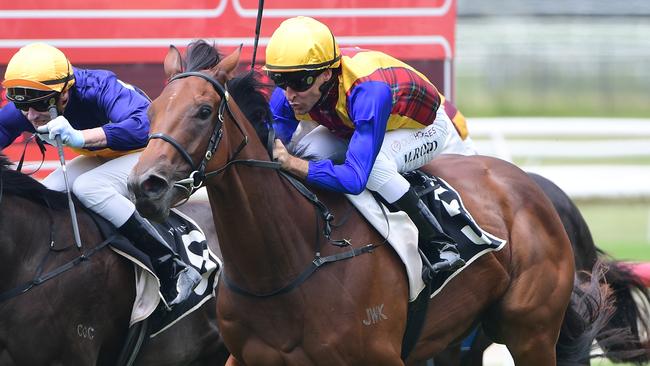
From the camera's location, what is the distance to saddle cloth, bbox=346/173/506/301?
14.8 ft

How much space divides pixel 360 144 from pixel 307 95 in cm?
29

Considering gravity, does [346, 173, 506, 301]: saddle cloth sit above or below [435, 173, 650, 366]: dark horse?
above

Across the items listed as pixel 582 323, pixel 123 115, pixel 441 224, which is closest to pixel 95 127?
pixel 123 115

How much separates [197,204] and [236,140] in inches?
70.6

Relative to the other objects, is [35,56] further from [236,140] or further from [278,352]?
[278,352]

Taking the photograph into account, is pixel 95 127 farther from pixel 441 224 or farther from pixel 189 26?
→ pixel 189 26

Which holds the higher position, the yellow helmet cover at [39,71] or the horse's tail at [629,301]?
the yellow helmet cover at [39,71]

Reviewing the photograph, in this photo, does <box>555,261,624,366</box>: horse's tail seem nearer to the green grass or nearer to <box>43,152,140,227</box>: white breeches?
<box>43,152,140,227</box>: white breeches

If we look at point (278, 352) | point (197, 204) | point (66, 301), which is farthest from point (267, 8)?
point (278, 352)

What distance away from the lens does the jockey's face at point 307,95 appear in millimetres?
4371

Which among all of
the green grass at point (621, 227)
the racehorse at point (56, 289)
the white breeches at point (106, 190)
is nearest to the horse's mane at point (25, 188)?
the racehorse at point (56, 289)

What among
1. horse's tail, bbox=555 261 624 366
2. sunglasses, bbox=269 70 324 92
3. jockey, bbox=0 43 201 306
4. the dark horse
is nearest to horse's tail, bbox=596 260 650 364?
the dark horse

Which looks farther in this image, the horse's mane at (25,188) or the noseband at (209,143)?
the horse's mane at (25,188)

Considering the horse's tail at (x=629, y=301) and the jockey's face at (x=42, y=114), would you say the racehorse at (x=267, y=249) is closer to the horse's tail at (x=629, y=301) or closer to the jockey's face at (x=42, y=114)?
the jockey's face at (x=42, y=114)
